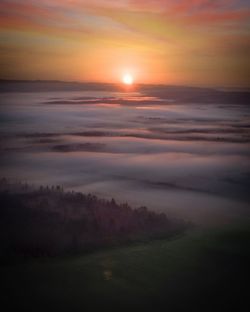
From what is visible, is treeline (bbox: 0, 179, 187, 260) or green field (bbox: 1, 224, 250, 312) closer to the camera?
green field (bbox: 1, 224, 250, 312)

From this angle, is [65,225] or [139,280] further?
[65,225]

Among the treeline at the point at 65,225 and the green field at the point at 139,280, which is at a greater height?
the treeline at the point at 65,225

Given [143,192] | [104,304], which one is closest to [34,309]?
[104,304]

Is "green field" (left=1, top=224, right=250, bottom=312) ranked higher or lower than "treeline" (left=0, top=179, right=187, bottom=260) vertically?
lower

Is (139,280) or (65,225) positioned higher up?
(65,225)

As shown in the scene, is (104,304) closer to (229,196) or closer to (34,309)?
(34,309)
